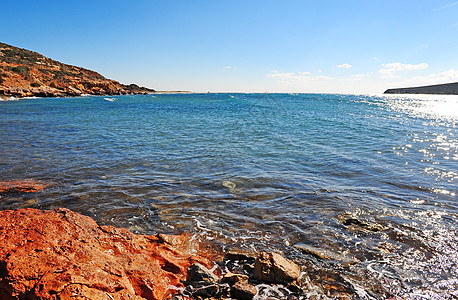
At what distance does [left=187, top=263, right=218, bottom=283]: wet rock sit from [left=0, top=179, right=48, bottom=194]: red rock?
6.19 metres

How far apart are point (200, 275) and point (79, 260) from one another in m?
1.74

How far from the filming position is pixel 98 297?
9.09 feet

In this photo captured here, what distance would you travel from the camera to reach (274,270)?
397 centimetres

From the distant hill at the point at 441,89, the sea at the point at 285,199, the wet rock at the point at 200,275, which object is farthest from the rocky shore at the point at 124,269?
the distant hill at the point at 441,89

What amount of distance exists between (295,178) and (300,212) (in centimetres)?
270

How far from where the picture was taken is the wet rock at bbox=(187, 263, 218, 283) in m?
3.81

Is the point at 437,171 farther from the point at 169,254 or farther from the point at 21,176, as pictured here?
the point at 21,176

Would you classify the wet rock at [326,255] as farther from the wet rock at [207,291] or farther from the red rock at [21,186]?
the red rock at [21,186]

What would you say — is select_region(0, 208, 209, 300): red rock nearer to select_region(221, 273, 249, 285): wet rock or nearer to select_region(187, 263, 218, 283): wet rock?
select_region(187, 263, 218, 283): wet rock

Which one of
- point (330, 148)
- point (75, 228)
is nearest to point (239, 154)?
point (330, 148)

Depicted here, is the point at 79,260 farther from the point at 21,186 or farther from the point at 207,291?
the point at 21,186

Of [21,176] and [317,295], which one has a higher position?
[21,176]

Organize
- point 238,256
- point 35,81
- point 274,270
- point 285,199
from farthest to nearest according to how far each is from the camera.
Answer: point 35,81
point 285,199
point 238,256
point 274,270

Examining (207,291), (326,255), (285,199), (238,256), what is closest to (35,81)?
(285,199)
